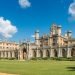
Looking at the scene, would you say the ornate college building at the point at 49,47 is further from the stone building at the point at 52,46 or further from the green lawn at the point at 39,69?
the green lawn at the point at 39,69

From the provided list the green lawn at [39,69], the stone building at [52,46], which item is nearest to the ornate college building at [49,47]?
the stone building at [52,46]

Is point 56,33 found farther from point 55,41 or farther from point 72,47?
point 72,47

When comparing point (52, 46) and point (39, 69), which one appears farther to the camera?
point (52, 46)

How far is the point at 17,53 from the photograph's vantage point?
424 feet

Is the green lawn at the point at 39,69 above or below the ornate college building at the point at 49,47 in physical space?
below

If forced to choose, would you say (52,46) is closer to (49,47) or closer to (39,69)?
(49,47)

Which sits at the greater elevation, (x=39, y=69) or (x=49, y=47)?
(x=49, y=47)

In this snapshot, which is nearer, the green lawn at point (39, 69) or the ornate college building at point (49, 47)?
the green lawn at point (39, 69)

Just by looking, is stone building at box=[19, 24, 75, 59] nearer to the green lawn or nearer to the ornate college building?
the ornate college building

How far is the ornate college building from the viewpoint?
10769cm

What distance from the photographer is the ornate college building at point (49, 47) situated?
107688 millimetres

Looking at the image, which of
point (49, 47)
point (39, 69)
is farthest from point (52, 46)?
point (39, 69)

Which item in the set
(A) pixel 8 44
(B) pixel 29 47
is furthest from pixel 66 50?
(A) pixel 8 44

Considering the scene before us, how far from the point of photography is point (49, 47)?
114m
